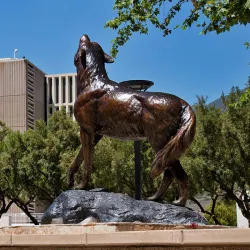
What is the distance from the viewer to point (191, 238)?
13.3 feet

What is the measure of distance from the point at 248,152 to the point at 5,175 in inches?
512

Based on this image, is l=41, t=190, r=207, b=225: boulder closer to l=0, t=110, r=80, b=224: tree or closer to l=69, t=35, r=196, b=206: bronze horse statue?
l=69, t=35, r=196, b=206: bronze horse statue

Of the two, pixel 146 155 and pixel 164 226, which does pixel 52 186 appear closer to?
pixel 146 155

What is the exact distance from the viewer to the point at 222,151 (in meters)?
20.9

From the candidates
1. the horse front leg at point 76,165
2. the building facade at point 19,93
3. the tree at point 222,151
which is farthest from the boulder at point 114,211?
the building facade at point 19,93

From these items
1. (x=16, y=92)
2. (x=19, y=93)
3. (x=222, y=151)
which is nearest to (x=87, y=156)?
(x=222, y=151)

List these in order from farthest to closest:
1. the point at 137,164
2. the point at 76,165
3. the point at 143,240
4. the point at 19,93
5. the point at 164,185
→ the point at 19,93 < the point at 137,164 < the point at 76,165 < the point at 164,185 < the point at 143,240

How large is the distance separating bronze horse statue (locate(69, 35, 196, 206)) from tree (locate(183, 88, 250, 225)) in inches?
518

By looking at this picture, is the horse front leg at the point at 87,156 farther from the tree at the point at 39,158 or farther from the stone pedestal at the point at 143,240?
the tree at the point at 39,158

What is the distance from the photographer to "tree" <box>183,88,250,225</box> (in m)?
20.3

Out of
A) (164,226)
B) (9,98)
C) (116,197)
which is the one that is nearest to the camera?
(164,226)

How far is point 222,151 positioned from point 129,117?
47.2 feet

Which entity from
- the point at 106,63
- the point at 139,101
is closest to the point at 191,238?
the point at 139,101

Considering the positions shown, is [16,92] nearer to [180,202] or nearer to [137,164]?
[137,164]
